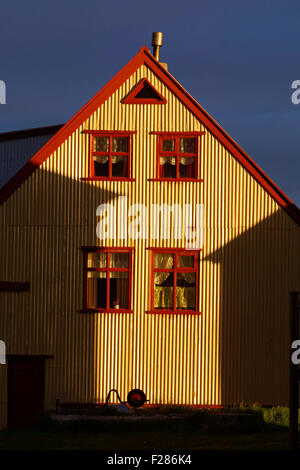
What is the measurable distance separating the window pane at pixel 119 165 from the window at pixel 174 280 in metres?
2.84

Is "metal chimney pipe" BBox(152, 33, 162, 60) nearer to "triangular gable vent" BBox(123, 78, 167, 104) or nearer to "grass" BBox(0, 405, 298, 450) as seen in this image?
"triangular gable vent" BBox(123, 78, 167, 104)

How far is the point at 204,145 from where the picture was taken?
28.0 meters

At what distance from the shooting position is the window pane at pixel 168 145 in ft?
92.1

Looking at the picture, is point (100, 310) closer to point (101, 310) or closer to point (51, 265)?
point (101, 310)

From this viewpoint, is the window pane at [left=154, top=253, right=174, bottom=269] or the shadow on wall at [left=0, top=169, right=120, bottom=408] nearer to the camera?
the shadow on wall at [left=0, top=169, right=120, bottom=408]

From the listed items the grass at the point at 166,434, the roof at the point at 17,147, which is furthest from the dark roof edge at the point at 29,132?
the grass at the point at 166,434

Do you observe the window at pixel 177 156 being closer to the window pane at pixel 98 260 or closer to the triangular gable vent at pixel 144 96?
the triangular gable vent at pixel 144 96

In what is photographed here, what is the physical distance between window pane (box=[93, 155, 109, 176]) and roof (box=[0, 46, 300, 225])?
1.26 meters

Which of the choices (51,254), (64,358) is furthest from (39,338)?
(51,254)

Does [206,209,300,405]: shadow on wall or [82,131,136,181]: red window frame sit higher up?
[82,131,136,181]: red window frame

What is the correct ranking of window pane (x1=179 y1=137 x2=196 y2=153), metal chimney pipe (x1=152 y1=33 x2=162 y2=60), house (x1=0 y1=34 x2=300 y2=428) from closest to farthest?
1. house (x1=0 y1=34 x2=300 y2=428)
2. window pane (x1=179 y1=137 x2=196 y2=153)
3. metal chimney pipe (x1=152 y1=33 x2=162 y2=60)

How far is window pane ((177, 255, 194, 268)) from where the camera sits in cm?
2795

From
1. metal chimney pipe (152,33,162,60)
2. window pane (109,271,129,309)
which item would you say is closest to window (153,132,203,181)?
window pane (109,271,129,309)
